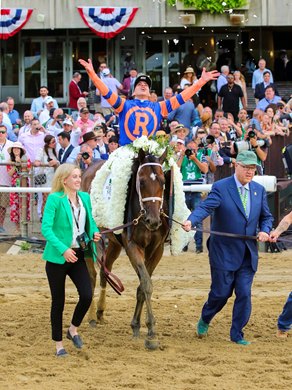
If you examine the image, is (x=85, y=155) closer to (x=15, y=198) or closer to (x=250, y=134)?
(x=15, y=198)

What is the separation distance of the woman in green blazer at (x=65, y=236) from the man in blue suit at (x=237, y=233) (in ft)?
3.58

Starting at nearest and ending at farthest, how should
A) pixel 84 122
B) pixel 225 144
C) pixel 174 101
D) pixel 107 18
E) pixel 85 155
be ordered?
1. pixel 174 101
2. pixel 85 155
3. pixel 225 144
4. pixel 84 122
5. pixel 107 18

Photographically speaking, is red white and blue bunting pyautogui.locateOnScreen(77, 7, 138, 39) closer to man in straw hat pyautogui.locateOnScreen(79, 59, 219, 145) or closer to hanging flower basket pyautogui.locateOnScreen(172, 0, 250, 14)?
hanging flower basket pyautogui.locateOnScreen(172, 0, 250, 14)

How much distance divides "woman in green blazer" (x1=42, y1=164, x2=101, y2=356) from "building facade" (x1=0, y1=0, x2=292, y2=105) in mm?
19575

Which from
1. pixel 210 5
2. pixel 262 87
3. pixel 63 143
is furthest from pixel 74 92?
pixel 63 143

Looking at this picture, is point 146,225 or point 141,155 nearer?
point 146,225

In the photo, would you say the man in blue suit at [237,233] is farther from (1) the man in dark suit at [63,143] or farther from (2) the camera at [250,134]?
(1) the man in dark suit at [63,143]

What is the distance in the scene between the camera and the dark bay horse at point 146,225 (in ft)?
33.6

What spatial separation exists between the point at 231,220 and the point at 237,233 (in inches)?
5.3

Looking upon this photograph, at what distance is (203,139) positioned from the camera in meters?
17.8

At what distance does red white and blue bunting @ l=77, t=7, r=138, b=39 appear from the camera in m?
29.2

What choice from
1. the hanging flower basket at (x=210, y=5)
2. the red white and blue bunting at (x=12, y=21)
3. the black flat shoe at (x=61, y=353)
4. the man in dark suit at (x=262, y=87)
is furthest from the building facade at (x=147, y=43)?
the black flat shoe at (x=61, y=353)

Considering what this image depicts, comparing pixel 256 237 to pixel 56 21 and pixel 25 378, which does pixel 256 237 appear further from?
pixel 56 21

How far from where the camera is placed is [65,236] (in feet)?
31.2
